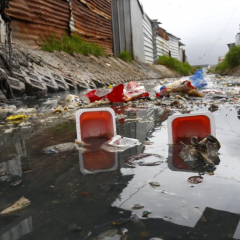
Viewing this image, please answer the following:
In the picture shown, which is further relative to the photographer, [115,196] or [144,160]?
[144,160]

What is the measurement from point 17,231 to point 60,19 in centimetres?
1134

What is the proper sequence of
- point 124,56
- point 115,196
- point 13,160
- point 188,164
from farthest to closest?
point 124,56, point 13,160, point 188,164, point 115,196

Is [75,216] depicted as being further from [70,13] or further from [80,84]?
[70,13]

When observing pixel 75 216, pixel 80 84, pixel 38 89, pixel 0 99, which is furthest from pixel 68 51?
pixel 75 216

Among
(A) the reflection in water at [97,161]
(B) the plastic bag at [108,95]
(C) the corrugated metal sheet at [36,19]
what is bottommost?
(A) the reflection in water at [97,161]

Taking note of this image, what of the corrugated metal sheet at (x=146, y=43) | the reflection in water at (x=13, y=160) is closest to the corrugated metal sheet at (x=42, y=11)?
the reflection in water at (x=13, y=160)

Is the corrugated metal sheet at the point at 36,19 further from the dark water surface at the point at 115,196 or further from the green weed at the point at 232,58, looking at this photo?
the green weed at the point at 232,58

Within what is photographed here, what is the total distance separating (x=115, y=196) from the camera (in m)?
1.16

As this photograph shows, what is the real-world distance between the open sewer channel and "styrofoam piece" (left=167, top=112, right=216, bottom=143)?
0.12m

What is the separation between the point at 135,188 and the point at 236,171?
525mm

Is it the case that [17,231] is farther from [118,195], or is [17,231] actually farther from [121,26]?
[121,26]

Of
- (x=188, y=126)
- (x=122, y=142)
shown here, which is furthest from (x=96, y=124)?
(x=188, y=126)

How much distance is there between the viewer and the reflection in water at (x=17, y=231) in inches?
35.1

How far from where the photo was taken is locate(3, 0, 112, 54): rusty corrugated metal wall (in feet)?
28.8
